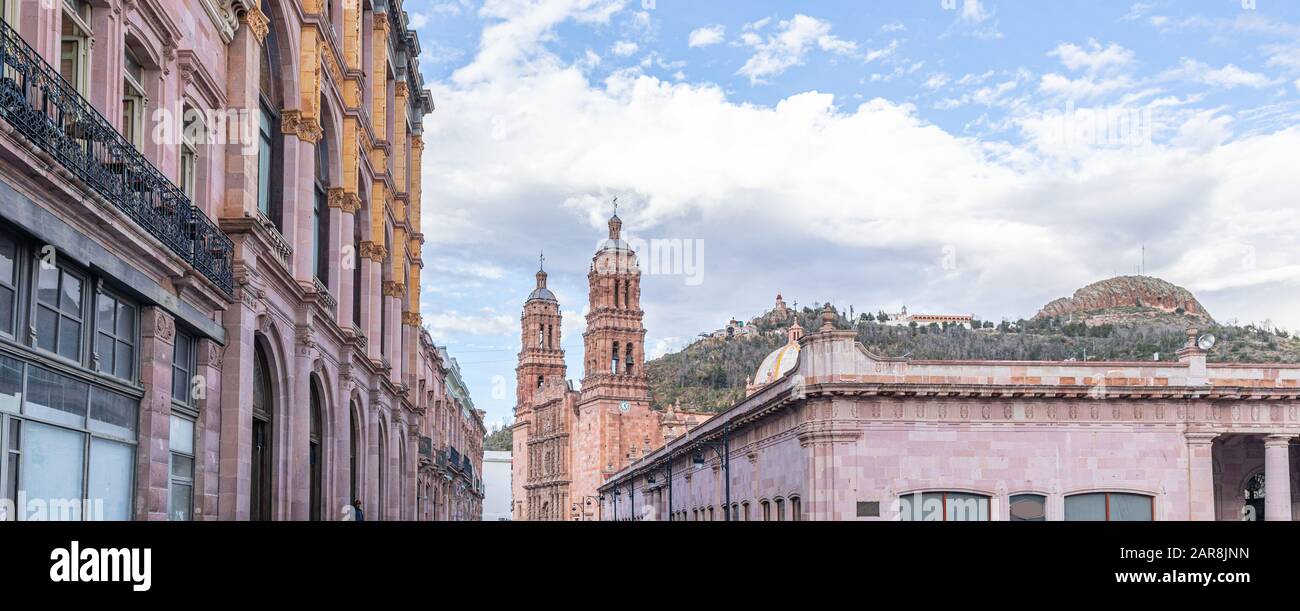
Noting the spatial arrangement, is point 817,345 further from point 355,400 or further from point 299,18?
point 299,18

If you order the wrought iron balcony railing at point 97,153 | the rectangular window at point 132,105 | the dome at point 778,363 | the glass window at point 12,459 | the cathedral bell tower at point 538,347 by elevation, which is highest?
the cathedral bell tower at point 538,347

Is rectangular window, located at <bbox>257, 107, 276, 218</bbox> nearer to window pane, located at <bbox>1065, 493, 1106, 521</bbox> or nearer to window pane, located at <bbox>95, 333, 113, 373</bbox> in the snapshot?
window pane, located at <bbox>95, 333, 113, 373</bbox>

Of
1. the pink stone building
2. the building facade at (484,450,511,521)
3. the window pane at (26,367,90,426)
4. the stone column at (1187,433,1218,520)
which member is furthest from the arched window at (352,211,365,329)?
the building facade at (484,450,511,521)

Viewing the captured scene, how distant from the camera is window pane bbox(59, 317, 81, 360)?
44.2ft

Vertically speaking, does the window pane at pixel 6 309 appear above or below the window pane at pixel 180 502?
above

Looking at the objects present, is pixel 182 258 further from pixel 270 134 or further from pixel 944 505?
pixel 944 505

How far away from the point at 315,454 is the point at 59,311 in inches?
678

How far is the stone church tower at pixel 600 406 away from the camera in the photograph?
12800cm

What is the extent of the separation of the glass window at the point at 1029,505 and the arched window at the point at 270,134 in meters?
30.2

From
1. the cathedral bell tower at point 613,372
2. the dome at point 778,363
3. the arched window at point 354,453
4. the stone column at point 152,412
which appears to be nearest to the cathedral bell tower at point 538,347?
the cathedral bell tower at point 613,372

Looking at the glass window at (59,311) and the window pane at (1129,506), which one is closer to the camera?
the glass window at (59,311)

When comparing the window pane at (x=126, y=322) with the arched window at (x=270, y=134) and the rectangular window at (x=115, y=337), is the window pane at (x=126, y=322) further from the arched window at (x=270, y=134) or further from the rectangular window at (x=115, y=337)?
the arched window at (x=270, y=134)
